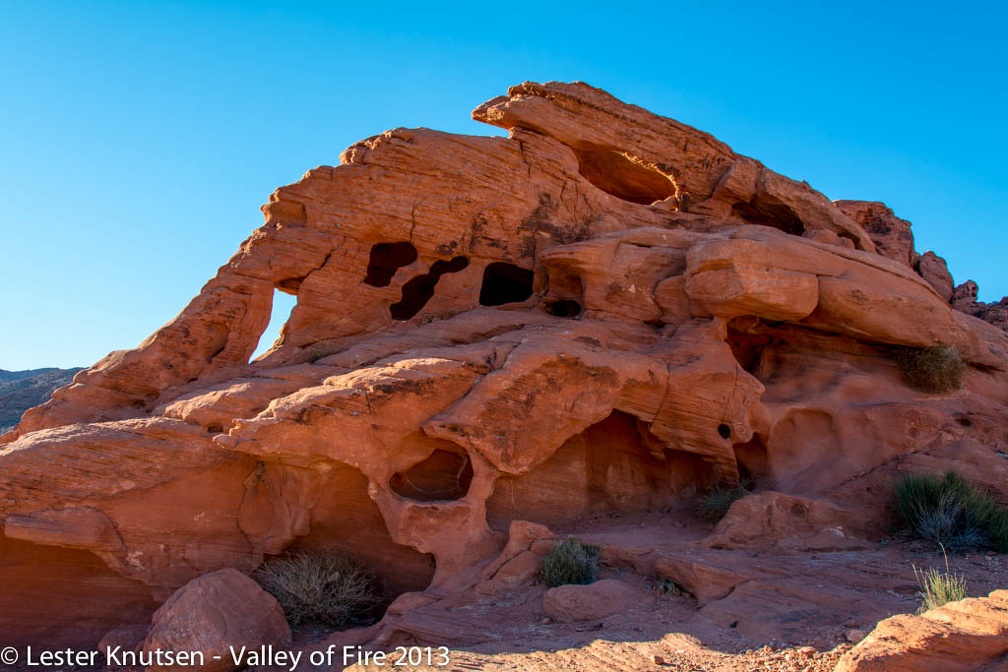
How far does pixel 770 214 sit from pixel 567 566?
11.9 metres

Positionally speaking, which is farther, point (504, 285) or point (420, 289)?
point (504, 285)

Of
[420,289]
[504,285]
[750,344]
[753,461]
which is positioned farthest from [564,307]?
[753,461]

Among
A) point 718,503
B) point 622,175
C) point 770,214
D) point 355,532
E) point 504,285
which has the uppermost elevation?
point 622,175

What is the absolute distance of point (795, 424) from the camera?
11.9 meters

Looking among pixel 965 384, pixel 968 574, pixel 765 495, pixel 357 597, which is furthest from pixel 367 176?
pixel 965 384

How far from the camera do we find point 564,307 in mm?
13578

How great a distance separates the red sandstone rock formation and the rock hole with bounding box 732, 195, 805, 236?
1.64m

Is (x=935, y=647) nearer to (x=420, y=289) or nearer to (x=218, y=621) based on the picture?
(x=218, y=621)

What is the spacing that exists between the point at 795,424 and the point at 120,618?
10793mm

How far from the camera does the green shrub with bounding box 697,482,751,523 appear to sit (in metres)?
10.5

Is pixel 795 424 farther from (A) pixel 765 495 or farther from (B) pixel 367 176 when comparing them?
(B) pixel 367 176

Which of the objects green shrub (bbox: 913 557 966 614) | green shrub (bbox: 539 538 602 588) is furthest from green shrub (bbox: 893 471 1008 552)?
green shrub (bbox: 539 538 602 588)

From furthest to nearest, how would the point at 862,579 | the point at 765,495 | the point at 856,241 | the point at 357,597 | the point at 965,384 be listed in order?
the point at 856,241
the point at 965,384
the point at 765,495
the point at 357,597
the point at 862,579

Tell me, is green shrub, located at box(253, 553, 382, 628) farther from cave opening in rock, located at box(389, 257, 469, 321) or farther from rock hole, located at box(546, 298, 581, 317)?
rock hole, located at box(546, 298, 581, 317)
